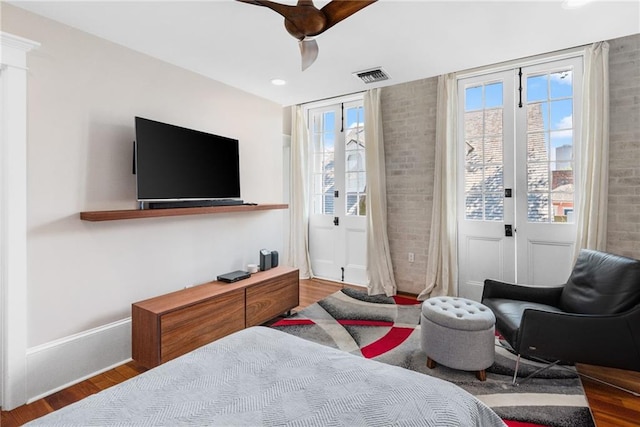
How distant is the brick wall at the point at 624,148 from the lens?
2.94m

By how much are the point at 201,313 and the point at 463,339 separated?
6.53 feet

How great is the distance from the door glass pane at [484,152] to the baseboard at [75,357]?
3718mm

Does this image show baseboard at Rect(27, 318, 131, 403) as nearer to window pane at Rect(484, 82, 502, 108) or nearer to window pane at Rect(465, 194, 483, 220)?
window pane at Rect(465, 194, 483, 220)

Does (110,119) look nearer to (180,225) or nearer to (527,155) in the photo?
(180,225)

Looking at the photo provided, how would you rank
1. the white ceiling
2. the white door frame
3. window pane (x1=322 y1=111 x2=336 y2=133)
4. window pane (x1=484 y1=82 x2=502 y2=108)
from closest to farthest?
the white door frame
the white ceiling
window pane (x1=484 y1=82 x2=502 y2=108)
window pane (x1=322 y1=111 x2=336 y2=133)

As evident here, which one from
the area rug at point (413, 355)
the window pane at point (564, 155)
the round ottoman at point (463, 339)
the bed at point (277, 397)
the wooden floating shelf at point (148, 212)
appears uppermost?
the window pane at point (564, 155)

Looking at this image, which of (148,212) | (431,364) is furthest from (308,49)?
(431,364)

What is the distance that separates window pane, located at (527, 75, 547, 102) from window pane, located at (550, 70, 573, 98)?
0.07 metres

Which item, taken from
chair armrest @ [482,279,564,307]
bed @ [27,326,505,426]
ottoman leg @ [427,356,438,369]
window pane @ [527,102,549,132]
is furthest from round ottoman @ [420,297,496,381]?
window pane @ [527,102,549,132]

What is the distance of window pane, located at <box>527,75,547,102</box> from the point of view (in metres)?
3.40

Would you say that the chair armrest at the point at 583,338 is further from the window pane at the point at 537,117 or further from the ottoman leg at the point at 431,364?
the window pane at the point at 537,117

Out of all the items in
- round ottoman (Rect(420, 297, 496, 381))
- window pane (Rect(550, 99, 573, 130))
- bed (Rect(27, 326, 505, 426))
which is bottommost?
round ottoman (Rect(420, 297, 496, 381))

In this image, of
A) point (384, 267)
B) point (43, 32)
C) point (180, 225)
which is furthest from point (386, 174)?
point (43, 32)

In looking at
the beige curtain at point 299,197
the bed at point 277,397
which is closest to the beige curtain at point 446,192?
the beige curtain at point 299,197
